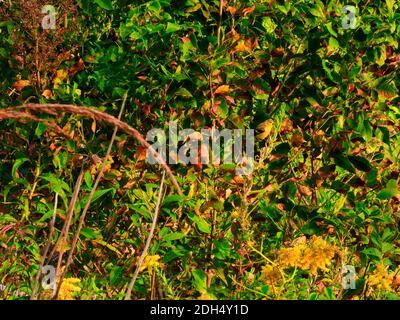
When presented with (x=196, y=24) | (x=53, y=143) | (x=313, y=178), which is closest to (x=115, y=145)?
(x=53, y=143)

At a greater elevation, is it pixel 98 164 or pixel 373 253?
pixel 98 164

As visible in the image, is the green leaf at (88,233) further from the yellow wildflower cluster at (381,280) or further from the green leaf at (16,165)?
the yellow wildflower cluster at (381,280)

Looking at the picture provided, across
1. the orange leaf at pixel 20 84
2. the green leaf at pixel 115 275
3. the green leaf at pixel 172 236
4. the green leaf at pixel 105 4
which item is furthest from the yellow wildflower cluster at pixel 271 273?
the orange leaf at pixel 20 84

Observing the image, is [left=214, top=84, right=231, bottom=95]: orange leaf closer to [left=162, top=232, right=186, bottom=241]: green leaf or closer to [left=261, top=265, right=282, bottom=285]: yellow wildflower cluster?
[left=162, top=232, right=186, bottom=241]: green leaf

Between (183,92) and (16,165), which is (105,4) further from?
(16,165)

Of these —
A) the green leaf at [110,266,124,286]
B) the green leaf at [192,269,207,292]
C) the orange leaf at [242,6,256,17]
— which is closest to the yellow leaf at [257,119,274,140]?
the orange leaf at [242,6,256,17]

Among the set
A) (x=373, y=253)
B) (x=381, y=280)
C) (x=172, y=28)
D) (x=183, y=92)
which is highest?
(x=172, y=28)

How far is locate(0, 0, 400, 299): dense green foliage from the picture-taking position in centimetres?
383

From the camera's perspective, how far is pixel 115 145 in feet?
13.0

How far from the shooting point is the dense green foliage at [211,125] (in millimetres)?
3834

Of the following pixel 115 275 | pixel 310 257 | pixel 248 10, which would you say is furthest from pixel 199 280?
pixel 248 10

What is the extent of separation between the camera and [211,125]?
392 centimetres
